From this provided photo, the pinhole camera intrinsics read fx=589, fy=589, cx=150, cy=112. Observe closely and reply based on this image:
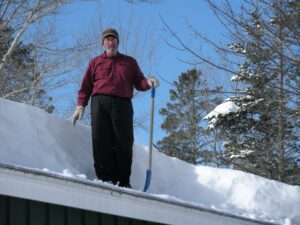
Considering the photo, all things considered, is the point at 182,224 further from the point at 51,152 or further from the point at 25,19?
the point at 25,19

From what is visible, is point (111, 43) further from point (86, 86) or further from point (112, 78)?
point (86, 86)

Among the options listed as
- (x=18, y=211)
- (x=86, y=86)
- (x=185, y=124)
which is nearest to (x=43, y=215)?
(x=18, y=211)

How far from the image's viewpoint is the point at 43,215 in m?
4.05

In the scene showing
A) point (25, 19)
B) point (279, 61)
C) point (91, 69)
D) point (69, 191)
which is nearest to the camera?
point (69, 191)

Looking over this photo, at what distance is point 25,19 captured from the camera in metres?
12.9

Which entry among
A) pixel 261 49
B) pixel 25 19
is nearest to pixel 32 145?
pixel 261 49

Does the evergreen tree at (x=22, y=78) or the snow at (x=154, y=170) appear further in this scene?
the evergreen tree at (x=22, y=78)

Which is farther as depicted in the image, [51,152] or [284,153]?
[284,153]

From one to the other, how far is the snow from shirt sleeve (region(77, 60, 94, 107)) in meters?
0.39

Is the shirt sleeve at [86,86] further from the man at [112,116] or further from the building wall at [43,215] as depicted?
the building wall at [43,215]

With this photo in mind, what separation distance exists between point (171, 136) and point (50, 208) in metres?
20.9

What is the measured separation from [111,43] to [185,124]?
1889 cm

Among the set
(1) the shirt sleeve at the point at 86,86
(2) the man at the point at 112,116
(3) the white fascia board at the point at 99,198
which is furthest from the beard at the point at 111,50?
(3) the white fascia board at the point at 99,198

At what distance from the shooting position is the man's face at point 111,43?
6066mm
